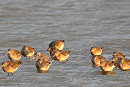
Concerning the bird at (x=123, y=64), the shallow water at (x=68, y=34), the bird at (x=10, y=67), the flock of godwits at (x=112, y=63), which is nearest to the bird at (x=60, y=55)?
the shallow water at (x=68, y=34)

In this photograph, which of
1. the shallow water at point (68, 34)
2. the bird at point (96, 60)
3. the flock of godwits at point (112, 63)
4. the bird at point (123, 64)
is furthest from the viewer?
the bird at point (96, 60)

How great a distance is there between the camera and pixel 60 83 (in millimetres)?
10789

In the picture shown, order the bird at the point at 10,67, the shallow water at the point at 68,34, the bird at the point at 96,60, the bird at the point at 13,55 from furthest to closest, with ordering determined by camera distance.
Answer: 1. the bird at the point at 13,55
2. the bird at the point at 96,60
3. the bird at the point at 10,67
4. the shallow water at the point at 68,34

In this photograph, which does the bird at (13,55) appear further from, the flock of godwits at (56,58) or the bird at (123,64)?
the bird at (123,64)

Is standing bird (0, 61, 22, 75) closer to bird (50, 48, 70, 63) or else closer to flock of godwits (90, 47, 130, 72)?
bird (50, 48, 70, 63)

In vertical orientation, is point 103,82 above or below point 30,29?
below

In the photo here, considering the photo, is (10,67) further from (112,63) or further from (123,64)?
(123,64)

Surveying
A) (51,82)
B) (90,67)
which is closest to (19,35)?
(90,67)

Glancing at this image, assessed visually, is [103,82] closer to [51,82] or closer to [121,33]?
[51,82]

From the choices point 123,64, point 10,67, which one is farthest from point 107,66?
point 10,67

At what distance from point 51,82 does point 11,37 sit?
6.84 metres

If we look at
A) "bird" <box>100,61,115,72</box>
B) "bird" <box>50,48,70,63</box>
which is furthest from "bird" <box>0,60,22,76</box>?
"bird" <box>100,61,115,72</box>

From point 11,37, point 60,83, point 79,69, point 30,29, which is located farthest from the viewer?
point 30,29

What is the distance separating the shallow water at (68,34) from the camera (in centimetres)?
1123
